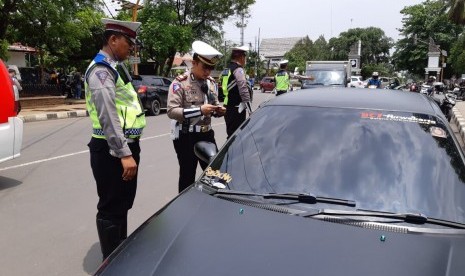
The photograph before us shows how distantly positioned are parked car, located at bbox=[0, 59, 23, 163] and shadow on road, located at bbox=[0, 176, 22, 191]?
0.35 metres

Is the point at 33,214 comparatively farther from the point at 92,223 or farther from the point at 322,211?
the point at 322,211

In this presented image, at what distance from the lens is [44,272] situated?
3447 mm

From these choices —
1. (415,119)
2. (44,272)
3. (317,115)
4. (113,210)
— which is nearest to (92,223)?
(44,272)

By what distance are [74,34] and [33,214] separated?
15176 millimetres

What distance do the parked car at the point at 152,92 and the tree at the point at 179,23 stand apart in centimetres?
931

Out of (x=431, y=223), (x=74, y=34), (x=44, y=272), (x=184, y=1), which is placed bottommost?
(x=44, y=272)

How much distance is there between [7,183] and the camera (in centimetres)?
596

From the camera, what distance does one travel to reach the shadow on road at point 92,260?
351cm

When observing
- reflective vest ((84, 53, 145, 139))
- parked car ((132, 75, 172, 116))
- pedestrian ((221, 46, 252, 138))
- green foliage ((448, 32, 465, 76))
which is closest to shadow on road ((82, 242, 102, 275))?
reflective vest ((84, 53, 145, 139))

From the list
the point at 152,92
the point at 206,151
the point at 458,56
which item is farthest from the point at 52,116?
the point at 458,56

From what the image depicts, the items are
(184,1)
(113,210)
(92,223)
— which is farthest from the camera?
(184,1)

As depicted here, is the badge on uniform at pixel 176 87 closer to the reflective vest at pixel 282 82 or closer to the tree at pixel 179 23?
the reflective vest at pixel 282 82

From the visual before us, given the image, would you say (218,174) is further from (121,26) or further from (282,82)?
(282,82)

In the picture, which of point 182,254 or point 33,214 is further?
point 33,214
